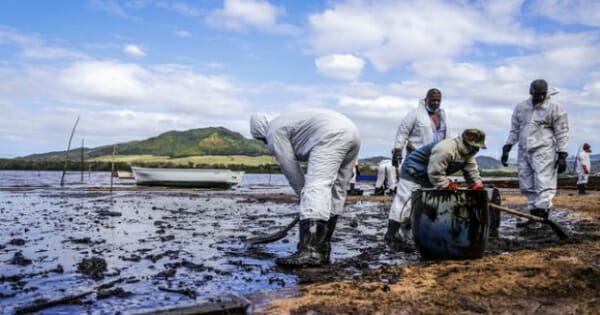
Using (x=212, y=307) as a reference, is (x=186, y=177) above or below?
above

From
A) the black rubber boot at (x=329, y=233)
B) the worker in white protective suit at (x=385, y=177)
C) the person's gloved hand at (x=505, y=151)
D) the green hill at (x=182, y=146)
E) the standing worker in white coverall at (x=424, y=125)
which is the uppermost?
the green hill at (x=182, y=146)

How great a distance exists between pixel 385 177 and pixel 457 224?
49.9ft

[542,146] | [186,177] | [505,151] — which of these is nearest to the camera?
[542,146]

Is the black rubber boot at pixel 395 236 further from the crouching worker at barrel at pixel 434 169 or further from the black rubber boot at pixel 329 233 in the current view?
the black rubber boot at pixel 329 233

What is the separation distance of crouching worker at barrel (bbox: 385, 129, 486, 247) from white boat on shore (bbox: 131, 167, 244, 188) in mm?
25139

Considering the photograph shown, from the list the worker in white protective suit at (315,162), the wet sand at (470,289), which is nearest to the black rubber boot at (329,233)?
the worker in white protective suit at (315,162)

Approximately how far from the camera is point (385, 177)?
20578 mm

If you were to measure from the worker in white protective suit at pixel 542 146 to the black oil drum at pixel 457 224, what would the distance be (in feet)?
11.8

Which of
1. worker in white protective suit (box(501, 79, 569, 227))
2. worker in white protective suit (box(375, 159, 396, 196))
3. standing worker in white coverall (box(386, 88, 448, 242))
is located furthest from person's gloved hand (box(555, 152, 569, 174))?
worker in white protective suit (box(375, 159, 396, 196))

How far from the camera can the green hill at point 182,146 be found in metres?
162

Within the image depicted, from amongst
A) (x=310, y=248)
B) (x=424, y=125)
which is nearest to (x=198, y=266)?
(x=310, y=248)

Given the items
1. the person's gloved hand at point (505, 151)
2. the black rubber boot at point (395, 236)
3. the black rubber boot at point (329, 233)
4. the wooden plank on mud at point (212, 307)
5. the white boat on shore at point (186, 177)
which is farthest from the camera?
the white boat on shore at point (186, 177)

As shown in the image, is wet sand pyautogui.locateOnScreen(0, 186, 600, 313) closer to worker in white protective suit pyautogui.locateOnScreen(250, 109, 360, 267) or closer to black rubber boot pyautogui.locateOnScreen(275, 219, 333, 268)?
black rubber boot pyautogui.locateOnScreen(275, 219, 333, 268)

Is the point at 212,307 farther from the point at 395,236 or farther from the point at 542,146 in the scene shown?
the point at 542,146
